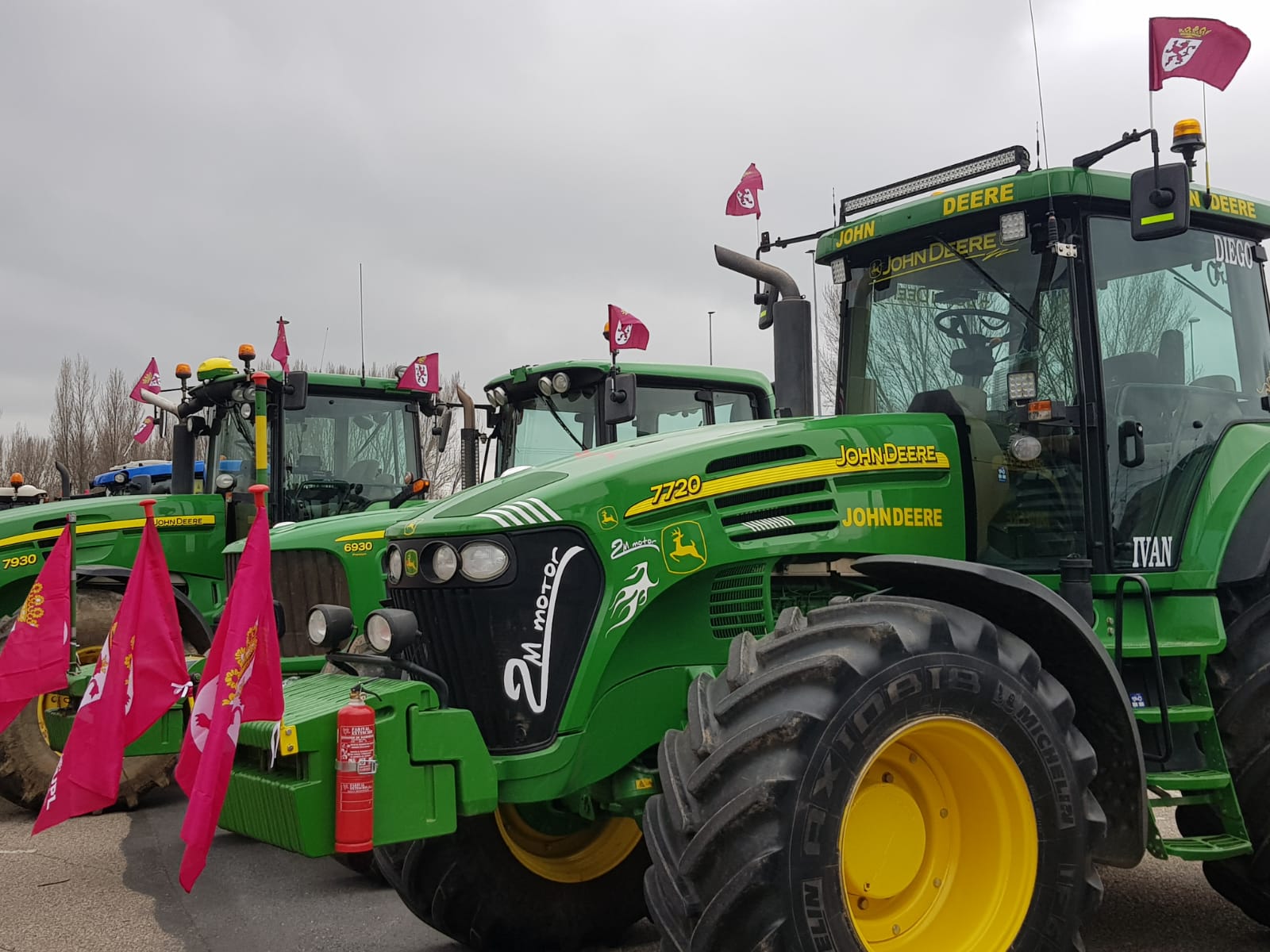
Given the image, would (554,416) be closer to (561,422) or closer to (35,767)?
(561,422)

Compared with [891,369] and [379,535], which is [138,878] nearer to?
[379,535]

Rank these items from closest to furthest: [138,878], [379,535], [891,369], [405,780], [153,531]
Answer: [405,780]
[153,531]
[891,369]
[138,878]
[379,535]

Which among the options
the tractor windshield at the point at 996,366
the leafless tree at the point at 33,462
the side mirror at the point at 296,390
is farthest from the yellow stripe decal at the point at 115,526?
the leafless tree at the point at 33,462

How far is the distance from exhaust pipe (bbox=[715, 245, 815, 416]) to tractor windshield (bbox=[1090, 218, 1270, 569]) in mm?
1078

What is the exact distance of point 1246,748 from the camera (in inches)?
163

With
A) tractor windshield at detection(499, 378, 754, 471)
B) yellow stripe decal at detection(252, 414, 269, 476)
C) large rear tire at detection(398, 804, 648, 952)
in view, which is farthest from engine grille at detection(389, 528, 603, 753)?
tractor windshield at detection(499, 378, 754, 471)

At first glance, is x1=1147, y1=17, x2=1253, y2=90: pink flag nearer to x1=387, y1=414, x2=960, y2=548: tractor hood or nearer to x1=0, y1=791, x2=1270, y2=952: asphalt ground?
x1=387, y1=414, x2=960, y2=548: tractor hood

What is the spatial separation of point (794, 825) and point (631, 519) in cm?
115

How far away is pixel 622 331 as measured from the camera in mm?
8602

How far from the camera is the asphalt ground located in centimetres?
461

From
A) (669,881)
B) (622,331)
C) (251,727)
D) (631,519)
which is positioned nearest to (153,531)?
(251,727)

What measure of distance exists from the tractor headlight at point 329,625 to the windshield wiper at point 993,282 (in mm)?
2656

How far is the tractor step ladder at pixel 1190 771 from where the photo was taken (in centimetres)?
389

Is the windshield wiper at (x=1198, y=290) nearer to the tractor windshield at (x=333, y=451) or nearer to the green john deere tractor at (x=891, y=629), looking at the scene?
the green john deere tractor at (x=891, y=629)
